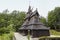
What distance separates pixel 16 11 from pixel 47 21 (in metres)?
18.6

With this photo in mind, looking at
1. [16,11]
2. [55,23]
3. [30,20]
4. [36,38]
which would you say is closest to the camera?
[36,38]

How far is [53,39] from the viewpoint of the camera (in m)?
32.8

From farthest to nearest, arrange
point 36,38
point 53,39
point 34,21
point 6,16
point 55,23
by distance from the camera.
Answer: point 6,16
point 55,23
point 34,21
point 36,38
point 53,39

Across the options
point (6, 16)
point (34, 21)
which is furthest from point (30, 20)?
point (6, 16)

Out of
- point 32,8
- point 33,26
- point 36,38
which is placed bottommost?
point 36,38

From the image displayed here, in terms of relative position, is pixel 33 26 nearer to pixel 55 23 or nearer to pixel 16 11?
pixel 55 23

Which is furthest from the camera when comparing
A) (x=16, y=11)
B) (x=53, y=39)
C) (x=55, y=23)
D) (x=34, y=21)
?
(x=16, y=11)

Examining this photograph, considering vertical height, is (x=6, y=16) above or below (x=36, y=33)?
above

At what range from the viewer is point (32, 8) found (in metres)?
47.0

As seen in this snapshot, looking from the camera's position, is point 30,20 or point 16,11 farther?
point 16,11

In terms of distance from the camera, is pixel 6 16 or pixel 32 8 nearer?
pixel 32 8

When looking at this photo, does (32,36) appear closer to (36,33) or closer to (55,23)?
(36,33)

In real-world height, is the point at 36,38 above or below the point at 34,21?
below

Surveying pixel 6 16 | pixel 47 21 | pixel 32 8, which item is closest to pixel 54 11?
pixel 47 21
